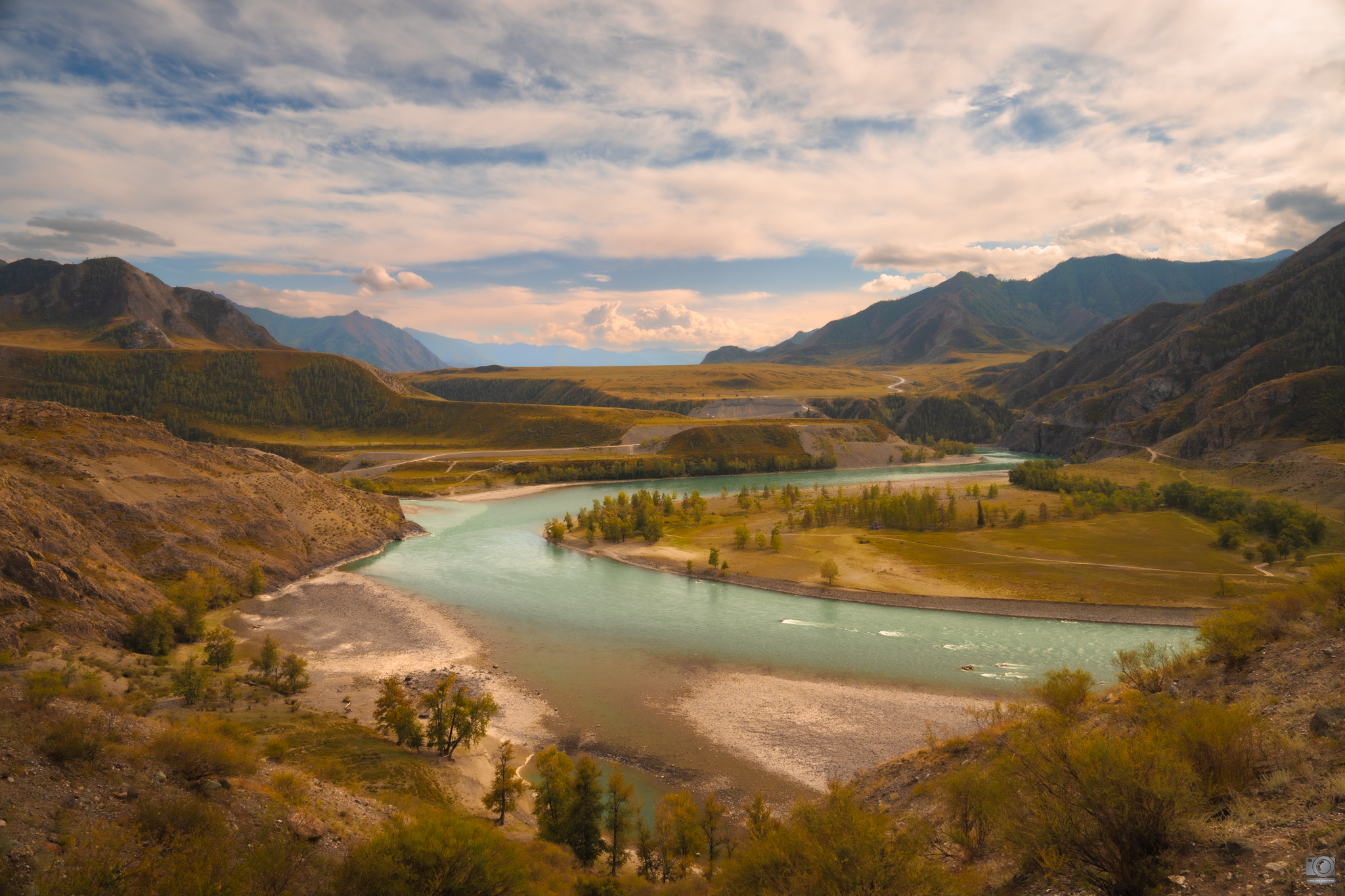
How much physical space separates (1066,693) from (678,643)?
34.8 metres

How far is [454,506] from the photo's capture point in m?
136

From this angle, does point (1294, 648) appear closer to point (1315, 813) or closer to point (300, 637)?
point (1315, 813)

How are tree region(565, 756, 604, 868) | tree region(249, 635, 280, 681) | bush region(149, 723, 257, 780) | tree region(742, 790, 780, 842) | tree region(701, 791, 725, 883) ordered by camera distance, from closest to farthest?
1. bush region(149, 723, 257, 780)
2. tree region(742, 790, 780, 842)
3. tree region(701, 791, 725, 883)
4. tree region(565, 756, 604, 868)
5. tree region(249, 635, 280, 681)

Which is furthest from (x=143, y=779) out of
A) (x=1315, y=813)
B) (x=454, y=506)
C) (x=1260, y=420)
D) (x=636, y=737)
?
(x=1260, y=420)

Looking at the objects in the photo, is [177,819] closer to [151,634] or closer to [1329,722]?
[1329,722]

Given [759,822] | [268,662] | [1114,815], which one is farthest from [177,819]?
[268,662]

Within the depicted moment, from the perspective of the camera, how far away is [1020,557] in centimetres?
8162

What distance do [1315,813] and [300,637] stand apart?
220 feet

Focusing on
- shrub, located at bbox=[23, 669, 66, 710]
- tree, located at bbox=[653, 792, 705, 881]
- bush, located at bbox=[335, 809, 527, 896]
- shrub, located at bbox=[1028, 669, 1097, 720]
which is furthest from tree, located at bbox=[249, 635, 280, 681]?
shrub, located at bbox=[1028, 669, 1097, 720]

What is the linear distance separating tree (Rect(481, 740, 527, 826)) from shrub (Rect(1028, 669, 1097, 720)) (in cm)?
2712

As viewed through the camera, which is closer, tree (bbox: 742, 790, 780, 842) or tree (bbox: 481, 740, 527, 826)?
tree (bbox: 742, 790, 780, 842)

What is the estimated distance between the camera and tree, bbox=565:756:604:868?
89.3ft

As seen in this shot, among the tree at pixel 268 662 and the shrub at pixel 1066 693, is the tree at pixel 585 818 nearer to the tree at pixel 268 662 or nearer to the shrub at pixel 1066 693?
the shrub at pixel 1066 693

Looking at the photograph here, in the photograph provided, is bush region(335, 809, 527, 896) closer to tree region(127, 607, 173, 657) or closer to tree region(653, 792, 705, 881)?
tree region(653, 792, 705, 881)
